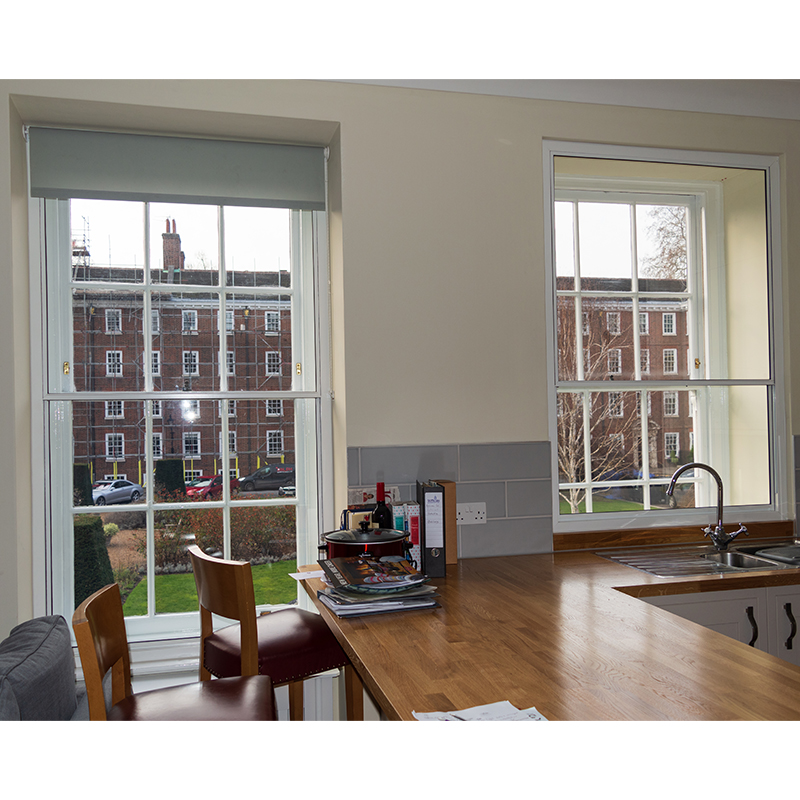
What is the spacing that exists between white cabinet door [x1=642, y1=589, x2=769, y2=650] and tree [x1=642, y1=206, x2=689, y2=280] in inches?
55.5

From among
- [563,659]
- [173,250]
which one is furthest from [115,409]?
[563,659]

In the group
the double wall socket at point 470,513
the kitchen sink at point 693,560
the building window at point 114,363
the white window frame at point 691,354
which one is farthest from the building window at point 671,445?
the building window at point 114,363

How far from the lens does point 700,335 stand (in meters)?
3.08

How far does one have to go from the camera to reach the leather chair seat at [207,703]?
1682 mm

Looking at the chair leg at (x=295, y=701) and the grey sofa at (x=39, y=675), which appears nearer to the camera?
the grey sofa at (x=39, y=675)

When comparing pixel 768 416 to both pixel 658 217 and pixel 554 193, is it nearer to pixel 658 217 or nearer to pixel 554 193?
pixel 658 217

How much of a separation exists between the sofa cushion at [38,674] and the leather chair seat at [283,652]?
1.55 ft

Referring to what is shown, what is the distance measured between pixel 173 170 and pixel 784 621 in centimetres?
286

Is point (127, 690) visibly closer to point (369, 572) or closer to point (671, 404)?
point (369, 572)

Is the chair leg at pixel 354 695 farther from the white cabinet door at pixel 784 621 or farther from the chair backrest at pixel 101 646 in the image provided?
the white cabinet door at pixel 784 621

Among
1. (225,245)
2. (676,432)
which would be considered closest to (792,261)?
(676,432)

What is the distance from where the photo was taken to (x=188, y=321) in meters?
2.74

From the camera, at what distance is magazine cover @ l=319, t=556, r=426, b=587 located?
1928 mm

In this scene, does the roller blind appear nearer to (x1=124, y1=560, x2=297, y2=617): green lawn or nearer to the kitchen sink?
(x1=124, y1=560, x2=297, y2=617): green lawn
